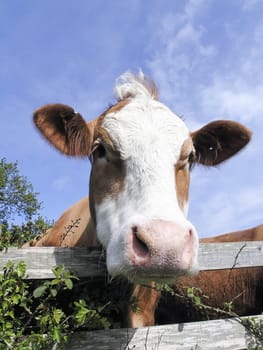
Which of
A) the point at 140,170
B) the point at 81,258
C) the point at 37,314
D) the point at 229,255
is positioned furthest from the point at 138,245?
the point at 229,255

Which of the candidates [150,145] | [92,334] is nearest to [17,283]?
[92,334]

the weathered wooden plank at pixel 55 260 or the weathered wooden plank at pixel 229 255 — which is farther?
the weathered wooden plank at pixel 229 255

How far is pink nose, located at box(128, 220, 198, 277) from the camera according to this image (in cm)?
274

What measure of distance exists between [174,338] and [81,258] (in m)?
0.90

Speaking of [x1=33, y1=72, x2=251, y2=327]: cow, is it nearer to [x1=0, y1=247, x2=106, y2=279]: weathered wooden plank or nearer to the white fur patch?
the white fur patch

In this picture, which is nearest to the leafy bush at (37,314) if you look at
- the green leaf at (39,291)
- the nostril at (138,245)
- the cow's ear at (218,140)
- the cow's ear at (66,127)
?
the green leaf at (39,291)

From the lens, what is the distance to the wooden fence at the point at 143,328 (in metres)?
3.06

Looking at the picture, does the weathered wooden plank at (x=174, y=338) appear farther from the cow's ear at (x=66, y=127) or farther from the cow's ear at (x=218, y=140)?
the cow's ear at (x=218, y=140)

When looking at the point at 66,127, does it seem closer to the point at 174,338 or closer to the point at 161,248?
the point at 161,248

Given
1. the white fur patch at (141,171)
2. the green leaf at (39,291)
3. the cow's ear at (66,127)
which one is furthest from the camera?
the cow's ear at (66,127)

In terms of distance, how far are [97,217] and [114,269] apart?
81 centimetres

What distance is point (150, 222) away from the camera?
9.25 feet

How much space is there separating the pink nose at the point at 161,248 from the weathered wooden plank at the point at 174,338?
64 centimetres

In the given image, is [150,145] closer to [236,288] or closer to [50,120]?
[50,120]
